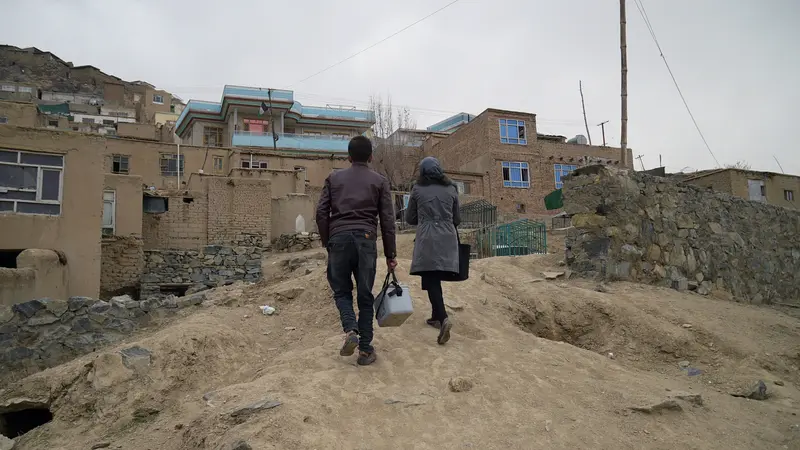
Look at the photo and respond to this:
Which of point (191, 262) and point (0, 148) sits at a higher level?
point (0, 148)

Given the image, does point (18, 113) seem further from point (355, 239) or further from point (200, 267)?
point (355, 239)

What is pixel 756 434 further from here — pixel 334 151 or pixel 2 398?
pixel 334 151

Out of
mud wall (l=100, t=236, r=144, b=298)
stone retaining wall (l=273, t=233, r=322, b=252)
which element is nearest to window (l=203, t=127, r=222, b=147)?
stone retaining wall (l=273, t=233, r=322, b=252)

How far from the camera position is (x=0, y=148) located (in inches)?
523

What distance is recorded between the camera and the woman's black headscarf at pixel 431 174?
5.14m

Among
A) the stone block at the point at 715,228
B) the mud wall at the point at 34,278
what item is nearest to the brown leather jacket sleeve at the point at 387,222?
the stone block at the point at 715,228

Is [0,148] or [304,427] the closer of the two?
[304,427]

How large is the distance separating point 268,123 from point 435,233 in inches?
1416

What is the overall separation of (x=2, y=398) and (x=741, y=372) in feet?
25.0

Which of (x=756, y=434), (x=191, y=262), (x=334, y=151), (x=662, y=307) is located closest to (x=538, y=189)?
(x=334, y=151)

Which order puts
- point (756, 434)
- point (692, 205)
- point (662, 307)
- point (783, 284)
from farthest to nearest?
point (783, 284)
point (692, 205)
point (662, 307)
point (756, 434)

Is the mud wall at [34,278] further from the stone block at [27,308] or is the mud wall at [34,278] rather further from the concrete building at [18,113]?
the concrete building at [18,113]

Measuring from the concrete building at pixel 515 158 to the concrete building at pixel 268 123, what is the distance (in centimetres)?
916

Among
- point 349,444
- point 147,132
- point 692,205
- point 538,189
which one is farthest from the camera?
point 147,132
